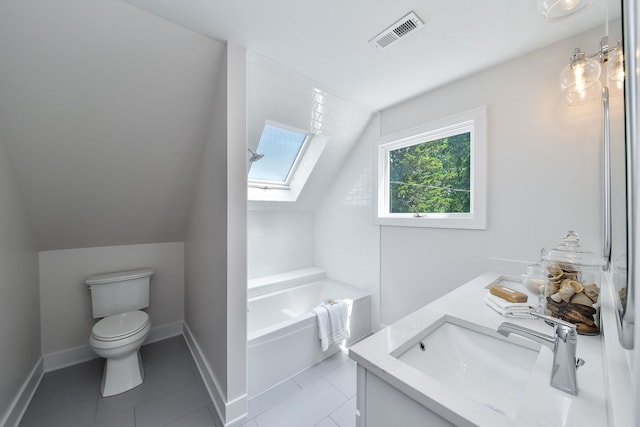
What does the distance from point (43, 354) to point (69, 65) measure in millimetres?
2313

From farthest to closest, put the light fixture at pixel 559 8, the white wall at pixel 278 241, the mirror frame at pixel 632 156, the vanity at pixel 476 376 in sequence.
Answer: the white wall at pixel 278 241 < the light fixture at pixel 559 8 < the vanity at pixel 476 376 < the mirror frame at pixel 632 156

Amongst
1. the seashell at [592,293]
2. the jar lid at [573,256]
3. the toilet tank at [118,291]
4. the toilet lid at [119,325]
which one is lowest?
the toilet lid at [119,325]

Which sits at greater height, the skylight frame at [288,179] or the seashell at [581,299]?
the skylight frame at [288,179]

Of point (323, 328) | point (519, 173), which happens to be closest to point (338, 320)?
point (323, 328)

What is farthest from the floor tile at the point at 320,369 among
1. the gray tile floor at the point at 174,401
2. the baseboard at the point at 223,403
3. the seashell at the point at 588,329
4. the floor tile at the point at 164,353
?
the seashell at the point at 588,329

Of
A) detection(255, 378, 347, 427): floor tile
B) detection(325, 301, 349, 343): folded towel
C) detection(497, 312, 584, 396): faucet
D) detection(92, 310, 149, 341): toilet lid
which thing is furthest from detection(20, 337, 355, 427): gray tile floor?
detection(497, 312, 584, 396): faucet

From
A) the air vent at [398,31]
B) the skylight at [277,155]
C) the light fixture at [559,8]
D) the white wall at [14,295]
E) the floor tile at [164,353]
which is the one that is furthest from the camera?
the skylight at [277,155]

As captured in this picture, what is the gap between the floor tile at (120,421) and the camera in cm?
154

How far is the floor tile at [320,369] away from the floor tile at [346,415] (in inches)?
13.0

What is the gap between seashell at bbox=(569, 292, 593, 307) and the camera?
93 cm

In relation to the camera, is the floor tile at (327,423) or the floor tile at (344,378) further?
the floor tile at (344,378)

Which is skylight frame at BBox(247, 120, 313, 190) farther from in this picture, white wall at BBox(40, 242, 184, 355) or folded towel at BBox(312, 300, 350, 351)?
folded towel at BBox(312, 300, 350, 351)

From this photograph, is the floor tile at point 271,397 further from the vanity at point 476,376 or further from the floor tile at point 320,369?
the vanity at point 476,376

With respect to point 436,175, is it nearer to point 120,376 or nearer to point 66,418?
point 120,376
